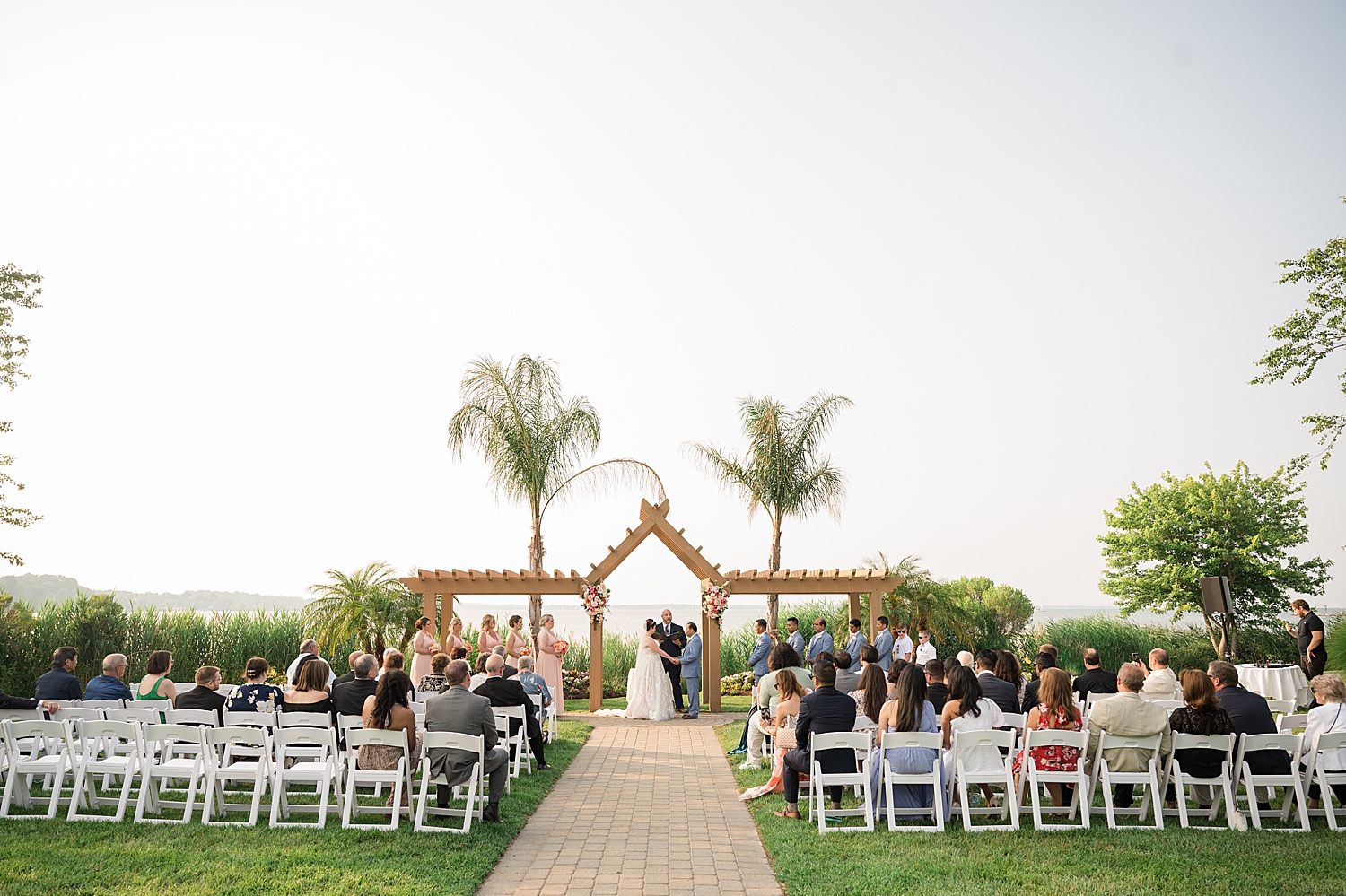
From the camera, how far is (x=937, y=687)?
8.48 meters

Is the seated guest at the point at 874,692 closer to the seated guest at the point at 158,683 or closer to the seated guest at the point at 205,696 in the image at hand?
the seated guest at the point at 205,696

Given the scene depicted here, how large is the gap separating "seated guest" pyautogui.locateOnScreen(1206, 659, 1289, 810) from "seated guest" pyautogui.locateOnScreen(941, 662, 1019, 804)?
72.1 inches

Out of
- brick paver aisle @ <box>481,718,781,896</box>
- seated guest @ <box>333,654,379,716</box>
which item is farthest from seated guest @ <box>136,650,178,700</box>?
brick paver aisle @ <box>481,718,781,896</box>

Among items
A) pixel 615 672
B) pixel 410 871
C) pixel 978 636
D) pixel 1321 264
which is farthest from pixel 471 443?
pixel 1321 264

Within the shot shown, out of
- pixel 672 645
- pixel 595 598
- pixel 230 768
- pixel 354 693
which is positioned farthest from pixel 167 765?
pixel 595 598

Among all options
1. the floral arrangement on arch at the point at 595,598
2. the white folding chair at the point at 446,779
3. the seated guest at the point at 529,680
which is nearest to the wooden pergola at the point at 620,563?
the floral arrangement on arch at the point at 595,598

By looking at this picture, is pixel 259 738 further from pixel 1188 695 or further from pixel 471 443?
pixel 471 443

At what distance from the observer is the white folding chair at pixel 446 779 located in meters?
7.19

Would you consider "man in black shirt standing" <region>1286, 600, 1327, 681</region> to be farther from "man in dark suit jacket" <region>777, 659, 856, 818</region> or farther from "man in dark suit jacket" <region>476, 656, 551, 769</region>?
"man in dark suit jacket" <region>476, 656, 551, 769</region>

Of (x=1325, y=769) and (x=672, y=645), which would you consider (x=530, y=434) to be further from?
(x=1325, y=769)

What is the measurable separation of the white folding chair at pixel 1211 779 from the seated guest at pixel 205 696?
8177mm

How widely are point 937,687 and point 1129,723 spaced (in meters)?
1.57

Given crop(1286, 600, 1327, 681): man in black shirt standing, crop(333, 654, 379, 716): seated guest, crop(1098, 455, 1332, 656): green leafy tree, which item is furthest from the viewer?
crop(1098, 455, 1332, 656): green leafy tree

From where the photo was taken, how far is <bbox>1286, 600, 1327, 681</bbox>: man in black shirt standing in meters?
13.6
